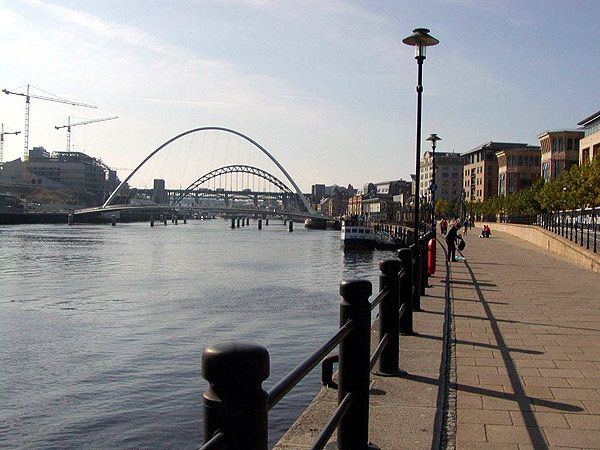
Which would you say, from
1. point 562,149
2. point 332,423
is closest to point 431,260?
point 332,423

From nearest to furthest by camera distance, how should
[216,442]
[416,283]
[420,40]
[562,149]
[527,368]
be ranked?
[216,442], [527,368], [416,283], [420,40], [562,149]

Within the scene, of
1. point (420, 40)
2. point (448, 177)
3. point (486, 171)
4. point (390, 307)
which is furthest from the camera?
point (448, 177)

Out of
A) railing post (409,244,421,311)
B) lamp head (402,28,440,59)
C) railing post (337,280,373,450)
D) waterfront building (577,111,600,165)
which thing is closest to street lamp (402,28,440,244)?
lamp head (402,28,440,59)

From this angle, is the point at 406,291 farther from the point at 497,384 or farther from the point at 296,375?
the point at 296,375

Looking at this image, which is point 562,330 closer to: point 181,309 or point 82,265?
point 181,309

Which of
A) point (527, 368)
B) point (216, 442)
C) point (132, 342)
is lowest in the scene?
point (132, 342)

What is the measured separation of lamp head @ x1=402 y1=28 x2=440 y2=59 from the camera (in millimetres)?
18016

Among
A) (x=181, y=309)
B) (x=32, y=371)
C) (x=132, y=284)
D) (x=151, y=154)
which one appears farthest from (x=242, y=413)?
(x=151, y=154)

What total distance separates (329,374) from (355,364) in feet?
9.71

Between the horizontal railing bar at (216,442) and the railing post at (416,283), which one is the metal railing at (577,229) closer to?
the railing post at (416,283)

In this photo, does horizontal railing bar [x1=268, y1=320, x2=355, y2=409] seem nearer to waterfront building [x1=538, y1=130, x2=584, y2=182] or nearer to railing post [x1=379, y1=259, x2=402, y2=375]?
railing post [x1=379, y1=259, x2=402, y2=375]

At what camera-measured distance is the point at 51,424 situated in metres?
12.1

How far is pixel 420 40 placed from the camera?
18.2 meters

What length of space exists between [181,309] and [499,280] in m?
11.6
